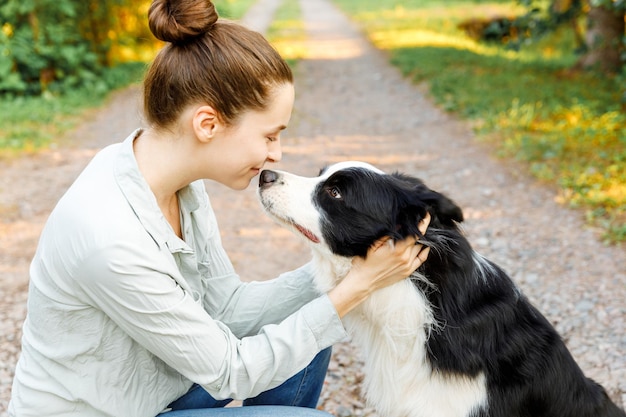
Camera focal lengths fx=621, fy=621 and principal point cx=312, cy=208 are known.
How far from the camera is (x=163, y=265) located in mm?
1791

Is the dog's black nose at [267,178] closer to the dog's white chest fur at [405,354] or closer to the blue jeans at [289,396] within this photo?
the dog's white chest fur at [405,354]

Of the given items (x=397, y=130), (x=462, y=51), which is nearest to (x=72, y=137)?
(x=397, y=130)

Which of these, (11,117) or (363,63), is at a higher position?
(11,117)

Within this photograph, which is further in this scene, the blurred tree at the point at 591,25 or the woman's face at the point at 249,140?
the blurred tree at the point at 591,25

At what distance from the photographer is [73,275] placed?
5.62ft

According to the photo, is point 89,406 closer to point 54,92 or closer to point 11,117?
point 11,117

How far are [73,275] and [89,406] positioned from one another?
440 millimetres

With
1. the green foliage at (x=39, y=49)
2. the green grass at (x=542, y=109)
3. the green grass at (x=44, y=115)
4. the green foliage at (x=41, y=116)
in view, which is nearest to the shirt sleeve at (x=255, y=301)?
the green grass at (x=542, y=109)

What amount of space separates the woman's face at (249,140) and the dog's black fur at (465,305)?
0.31 metres

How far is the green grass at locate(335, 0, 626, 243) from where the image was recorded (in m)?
5.21

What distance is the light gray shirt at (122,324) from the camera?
5.62 feet

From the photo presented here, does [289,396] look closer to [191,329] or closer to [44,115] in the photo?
[191,329]

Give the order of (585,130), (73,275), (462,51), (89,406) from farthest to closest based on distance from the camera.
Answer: (462,51), (585,130), (89,406), (73,275)

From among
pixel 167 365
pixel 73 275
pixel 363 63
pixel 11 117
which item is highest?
pixel 73 275
